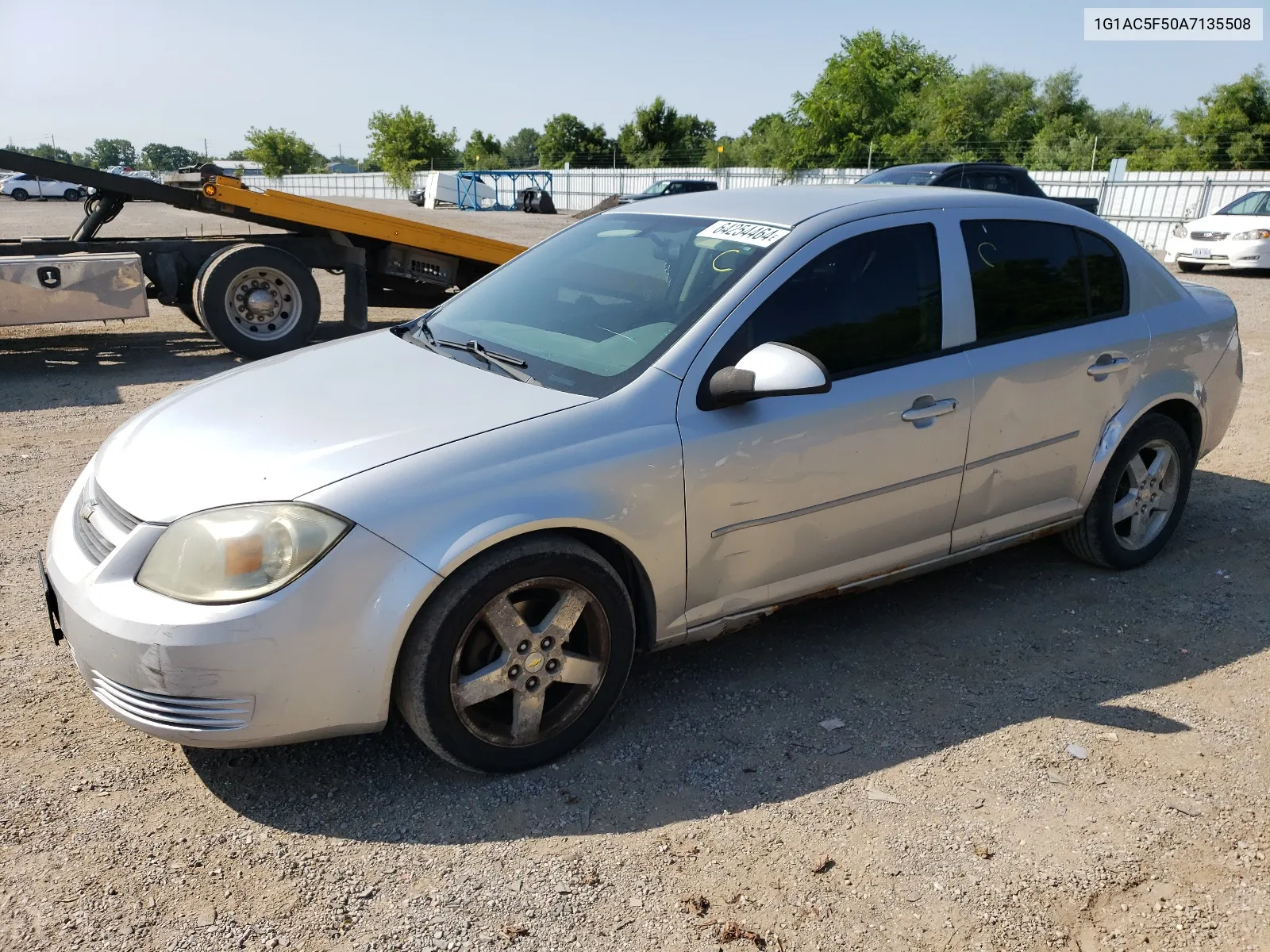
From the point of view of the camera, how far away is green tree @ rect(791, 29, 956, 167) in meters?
50.5

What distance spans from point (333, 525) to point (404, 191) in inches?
2726

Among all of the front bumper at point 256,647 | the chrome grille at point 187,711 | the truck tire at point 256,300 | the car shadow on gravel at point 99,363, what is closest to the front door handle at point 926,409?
the front bumper at point 256,647

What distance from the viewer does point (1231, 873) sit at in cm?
274

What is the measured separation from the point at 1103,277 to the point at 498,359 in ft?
8.70

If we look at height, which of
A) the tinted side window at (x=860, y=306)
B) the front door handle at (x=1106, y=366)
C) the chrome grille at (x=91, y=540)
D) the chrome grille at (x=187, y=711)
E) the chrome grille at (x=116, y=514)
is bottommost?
the chrome grille at (x=187, y=711)

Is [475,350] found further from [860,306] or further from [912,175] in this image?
[912,175]

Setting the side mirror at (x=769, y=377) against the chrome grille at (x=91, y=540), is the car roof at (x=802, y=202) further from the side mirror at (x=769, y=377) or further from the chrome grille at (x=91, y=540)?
the chrome grille at (x=91, y=540)

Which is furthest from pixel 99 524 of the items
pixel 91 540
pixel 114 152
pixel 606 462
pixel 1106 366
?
pixel 114 152

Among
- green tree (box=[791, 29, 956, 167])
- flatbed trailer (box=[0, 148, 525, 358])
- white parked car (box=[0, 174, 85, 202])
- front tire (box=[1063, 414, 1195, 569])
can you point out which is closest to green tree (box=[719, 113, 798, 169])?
green tree (box=[791, 29, 956, 167])

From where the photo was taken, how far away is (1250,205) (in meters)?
18.8

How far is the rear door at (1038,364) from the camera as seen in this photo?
154 inches

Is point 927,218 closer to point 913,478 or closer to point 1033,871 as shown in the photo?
point 913,478

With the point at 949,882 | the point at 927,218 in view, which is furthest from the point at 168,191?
the point at 949,882

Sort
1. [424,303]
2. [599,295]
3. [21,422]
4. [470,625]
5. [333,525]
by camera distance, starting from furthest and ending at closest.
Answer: [424,303], [21,422], [599,295], [470,625], [333,525]
